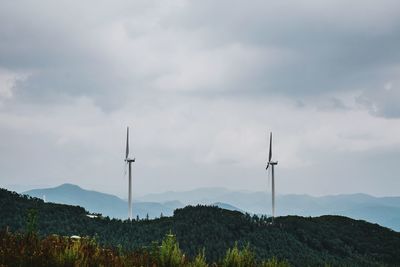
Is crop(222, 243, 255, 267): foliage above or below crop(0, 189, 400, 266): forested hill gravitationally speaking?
below

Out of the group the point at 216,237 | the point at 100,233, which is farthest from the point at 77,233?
the point at 216,237

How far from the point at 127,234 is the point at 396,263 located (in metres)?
24.9

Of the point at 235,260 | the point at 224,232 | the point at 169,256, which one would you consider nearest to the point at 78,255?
the point at 169,256

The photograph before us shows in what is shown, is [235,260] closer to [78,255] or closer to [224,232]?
[78,255]

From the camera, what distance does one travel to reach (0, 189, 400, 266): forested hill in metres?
45.5

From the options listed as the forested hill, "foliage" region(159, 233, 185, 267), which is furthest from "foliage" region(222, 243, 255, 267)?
the forested hill

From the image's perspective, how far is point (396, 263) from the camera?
171ft

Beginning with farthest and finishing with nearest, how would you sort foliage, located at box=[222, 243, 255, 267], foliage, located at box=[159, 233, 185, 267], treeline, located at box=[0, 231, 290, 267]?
foliage, located at box=[222, 243, 255, 267] → foliage, located at box=[159, 233, 185, 267] → treeline, located at box=[0, 231, 290, 267]

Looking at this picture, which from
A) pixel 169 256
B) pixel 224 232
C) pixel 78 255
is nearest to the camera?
pixel 78 255

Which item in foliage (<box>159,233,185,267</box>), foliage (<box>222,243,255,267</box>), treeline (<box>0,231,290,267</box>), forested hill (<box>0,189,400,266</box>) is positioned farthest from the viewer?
forested hill (<box>0,189,400,266</box>)

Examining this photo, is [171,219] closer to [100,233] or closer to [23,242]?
[100,233]

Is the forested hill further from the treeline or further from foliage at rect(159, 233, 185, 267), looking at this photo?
foliage at rect(159, 233, 185, 267)

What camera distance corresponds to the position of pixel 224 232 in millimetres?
49219

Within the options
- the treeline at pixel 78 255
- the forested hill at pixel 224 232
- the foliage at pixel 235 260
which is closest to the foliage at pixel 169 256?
the treeline at pixel 78 255
